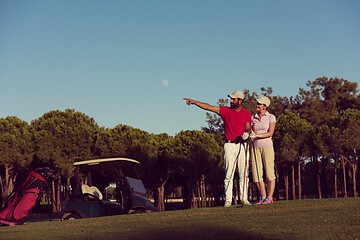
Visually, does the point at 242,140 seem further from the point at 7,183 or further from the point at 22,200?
the point at 7,183

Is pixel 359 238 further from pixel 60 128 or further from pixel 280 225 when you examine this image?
pixel 60 128

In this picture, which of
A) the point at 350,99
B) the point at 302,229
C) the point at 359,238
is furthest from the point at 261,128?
the point at 350,99

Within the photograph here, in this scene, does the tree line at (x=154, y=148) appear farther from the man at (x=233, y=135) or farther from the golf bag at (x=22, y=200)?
the man at (x=233, y=135)

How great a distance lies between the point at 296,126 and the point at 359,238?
39.2m

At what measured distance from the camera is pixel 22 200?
1109 cm

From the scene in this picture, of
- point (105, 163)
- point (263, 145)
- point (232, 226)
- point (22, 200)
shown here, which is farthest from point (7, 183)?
point (232, 226)

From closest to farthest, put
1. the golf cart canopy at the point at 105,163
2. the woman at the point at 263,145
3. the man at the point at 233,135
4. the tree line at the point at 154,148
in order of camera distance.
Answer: the man at the point at 233,135 → the woman at the point at 263,145 → the golf cart canopy at the point at 105,163 → the tree line at the point at 154,148

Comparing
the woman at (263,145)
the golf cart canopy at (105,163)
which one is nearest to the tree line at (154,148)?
the golf cart canopy at (105,163)

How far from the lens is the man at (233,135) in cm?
974

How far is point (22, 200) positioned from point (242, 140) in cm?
603

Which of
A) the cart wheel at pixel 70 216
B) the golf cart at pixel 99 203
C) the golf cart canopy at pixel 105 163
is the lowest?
the cart wheel at pixel 70 216

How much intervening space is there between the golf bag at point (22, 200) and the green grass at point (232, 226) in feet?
9.20

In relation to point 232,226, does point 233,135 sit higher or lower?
higher

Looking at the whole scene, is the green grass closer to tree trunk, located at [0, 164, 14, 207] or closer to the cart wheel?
the cart wheel
